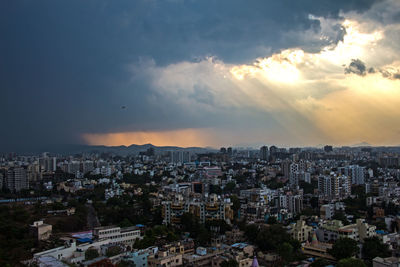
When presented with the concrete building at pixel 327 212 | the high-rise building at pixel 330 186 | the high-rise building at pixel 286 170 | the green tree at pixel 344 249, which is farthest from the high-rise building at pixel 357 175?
the green tree at pixel 344 249

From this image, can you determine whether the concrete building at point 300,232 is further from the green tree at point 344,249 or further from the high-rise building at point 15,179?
the high-rise building at point 15,179

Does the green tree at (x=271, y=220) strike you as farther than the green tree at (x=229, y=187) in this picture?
No

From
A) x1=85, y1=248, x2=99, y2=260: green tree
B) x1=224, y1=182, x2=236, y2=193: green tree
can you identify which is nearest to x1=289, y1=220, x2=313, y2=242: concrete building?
x1=85, y1=248, x2=99, y2=260: green tree

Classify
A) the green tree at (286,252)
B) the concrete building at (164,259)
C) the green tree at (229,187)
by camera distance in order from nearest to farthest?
the concrete building at (164,259), the green tree at (286,252), the green tree at (229,187)

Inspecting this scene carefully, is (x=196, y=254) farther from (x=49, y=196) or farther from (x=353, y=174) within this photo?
(x=353, y=174)

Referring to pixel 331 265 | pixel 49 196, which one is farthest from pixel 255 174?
pixel 331 265
